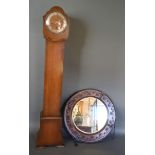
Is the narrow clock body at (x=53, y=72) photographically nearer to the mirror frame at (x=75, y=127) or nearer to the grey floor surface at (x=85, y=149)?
the grey floor surface at (x=85, y=149)

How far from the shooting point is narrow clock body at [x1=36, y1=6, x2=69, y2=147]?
1.85 m

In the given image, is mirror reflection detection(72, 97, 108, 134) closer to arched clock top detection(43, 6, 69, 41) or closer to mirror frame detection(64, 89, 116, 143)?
mirror frame detection(64, 89, 116, 143)

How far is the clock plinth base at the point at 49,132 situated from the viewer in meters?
1.90

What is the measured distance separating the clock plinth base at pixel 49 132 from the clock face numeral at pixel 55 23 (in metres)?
0.73

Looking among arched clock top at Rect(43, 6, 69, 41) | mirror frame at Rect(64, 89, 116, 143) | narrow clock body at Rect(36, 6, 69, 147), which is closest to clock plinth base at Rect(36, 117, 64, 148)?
narrow clock body at Rect(36, 6, 69, 147)

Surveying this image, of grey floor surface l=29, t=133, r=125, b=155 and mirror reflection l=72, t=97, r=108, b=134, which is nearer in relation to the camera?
grey floor surface l=29, t=133, r=125, b=155

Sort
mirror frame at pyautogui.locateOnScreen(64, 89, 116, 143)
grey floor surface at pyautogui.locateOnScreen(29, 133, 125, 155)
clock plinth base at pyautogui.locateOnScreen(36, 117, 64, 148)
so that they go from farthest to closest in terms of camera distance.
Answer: mirror frame at pyautogui.locateOnScreen(64, 89, 116, 143) → clock plinth base at pyautogui.locateOnScreen(36, 117, 64, 148) → grey floor surface at pyautogui.locateOnScreen(29, 133, 125, 155)

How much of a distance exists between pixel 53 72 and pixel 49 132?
0.50m

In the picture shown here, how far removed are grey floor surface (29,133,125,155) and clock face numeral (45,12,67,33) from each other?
0.97 m
